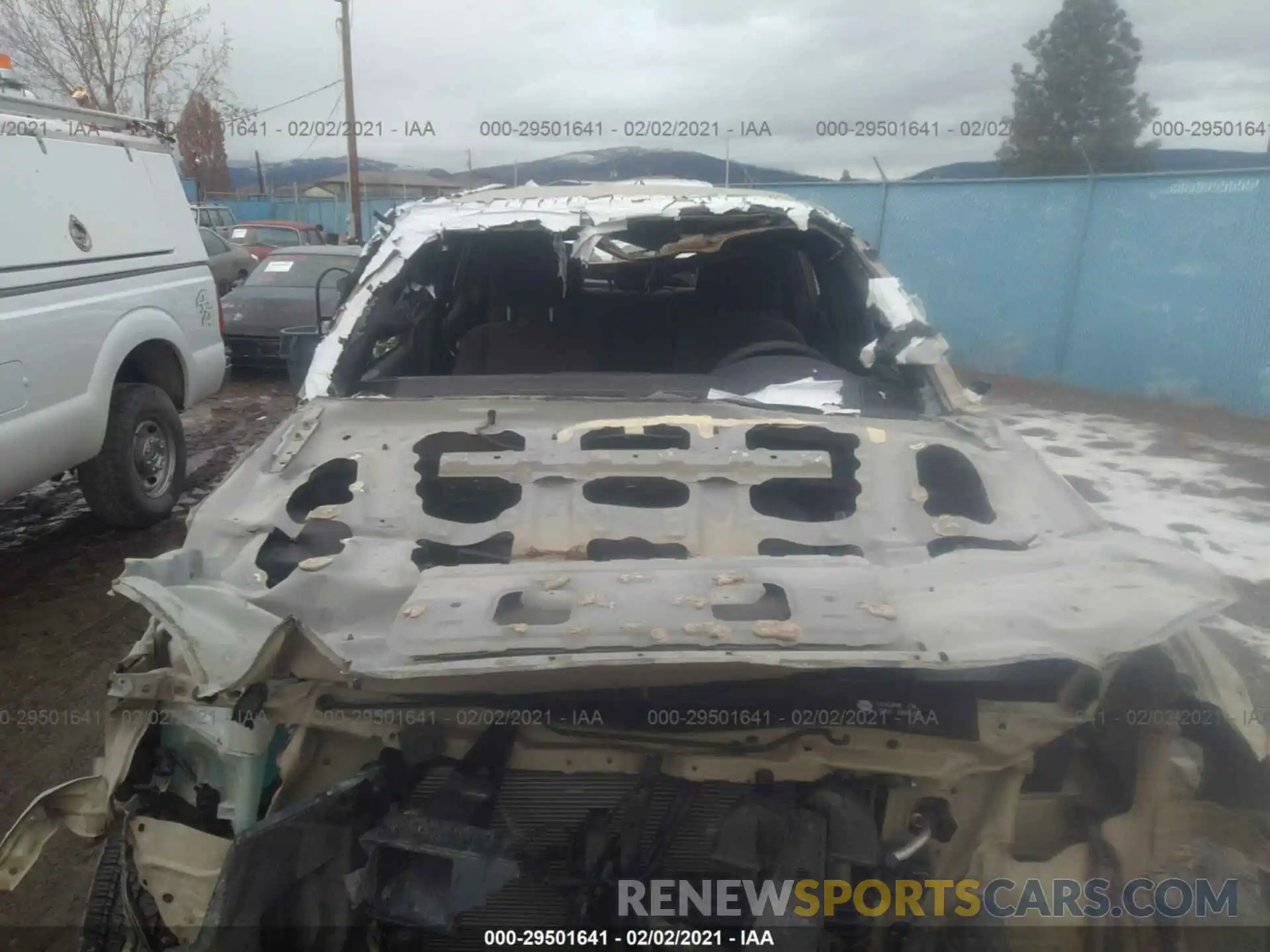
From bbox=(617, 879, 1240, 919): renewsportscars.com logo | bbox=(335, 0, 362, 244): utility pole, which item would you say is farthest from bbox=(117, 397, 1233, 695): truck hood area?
bbox=(335, 0, 362, 244): utility pole

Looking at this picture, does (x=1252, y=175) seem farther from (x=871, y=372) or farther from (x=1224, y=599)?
(x=1224, y=599)

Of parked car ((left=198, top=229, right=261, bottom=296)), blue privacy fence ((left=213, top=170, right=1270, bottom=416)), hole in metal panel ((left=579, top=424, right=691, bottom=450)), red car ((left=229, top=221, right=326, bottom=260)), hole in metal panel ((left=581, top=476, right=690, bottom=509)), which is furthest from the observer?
red car ((left=229, top=221, right=326, bottom=260))

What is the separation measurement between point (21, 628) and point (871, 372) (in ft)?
12.6

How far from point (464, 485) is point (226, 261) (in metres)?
12.2

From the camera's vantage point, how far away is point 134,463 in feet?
16.5

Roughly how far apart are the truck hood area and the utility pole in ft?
54.1

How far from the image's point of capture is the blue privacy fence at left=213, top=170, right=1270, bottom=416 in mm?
7934

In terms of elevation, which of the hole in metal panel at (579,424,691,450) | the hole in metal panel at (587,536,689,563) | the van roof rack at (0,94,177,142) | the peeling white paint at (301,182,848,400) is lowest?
the hole in metal panel at (587,536,689,563)

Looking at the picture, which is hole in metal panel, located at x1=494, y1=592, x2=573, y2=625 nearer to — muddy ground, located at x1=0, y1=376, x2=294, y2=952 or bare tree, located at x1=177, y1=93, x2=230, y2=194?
muddy ground, located at x1=0, y1=376, x2=294, y2=952

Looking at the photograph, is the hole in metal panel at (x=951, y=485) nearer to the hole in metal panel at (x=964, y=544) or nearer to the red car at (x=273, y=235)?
the hole in metal panel at (x=964, y=544)

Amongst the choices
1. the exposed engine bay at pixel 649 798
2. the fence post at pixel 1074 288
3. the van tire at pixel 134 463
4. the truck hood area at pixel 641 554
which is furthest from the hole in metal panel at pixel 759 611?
the fence post at pixel 1074 288

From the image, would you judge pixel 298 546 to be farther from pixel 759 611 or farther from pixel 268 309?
pixel 268 309

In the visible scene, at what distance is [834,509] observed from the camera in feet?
8.59

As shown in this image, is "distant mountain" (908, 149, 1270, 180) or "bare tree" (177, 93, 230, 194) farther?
"bare tree" (177, 93, 230, 194)
